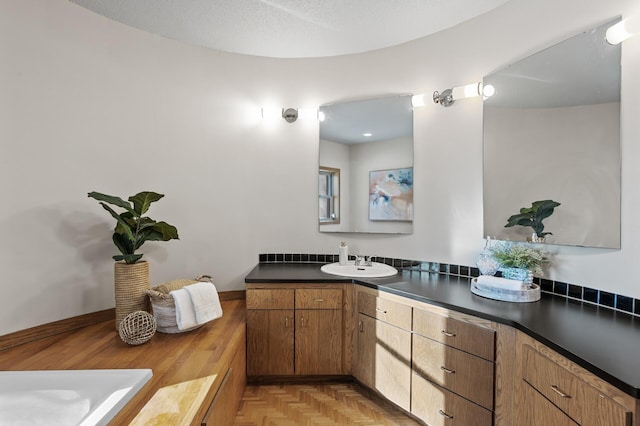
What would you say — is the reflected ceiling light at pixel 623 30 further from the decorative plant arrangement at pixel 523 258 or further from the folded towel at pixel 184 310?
the folded towel at pixel 184 310

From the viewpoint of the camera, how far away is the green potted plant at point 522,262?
1.79m

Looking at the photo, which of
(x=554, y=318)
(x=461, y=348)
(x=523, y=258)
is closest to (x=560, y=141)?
(x=523, y=258)

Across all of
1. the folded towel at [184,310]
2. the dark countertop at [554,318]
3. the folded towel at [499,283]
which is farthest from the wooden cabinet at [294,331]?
the folded towel at [499,283]

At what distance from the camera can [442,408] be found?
5.67ft

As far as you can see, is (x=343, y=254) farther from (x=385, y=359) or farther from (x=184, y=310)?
(x=184, y=310)

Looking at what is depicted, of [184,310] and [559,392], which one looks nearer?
[559,392]

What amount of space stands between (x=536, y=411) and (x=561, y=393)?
0.19 metres

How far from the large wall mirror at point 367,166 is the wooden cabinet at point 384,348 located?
2.40ft

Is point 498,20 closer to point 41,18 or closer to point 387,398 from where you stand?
point 387,398

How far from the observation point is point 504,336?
146cm

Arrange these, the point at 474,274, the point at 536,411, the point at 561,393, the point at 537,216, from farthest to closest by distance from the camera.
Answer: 1. the point at 474,274
2. the point at 537,216
3. the point at 536,411
4. the point at 561,393

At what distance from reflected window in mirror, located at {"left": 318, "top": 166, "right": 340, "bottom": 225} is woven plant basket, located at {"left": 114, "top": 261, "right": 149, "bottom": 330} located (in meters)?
1.45

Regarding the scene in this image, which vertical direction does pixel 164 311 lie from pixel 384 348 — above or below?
above

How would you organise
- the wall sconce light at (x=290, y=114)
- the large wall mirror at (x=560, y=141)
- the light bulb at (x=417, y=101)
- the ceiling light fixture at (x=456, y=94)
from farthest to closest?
the wall sconce light at (x=290, y=114) < the light bulb at (x=417, y=101) < the ceiling light fixture at (x=456, y=94) < the large wall mirror at (x=560, y=141)
